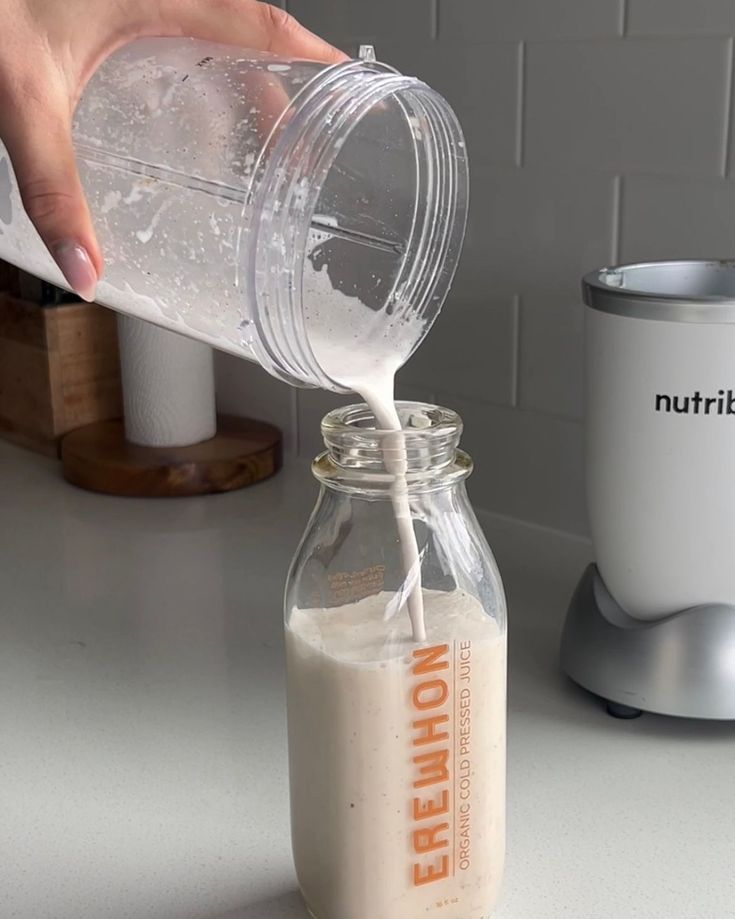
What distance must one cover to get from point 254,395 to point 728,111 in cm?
60

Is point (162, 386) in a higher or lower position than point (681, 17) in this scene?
lower

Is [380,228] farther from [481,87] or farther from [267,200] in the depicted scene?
[481,87]

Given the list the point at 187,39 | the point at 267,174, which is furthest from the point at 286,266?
the point at 187,39

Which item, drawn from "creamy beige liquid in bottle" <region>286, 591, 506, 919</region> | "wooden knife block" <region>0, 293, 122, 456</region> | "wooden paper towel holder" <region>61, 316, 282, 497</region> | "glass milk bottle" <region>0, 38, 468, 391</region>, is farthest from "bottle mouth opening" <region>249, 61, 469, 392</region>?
"wooden knife block" <region>0, 293, 122, 456</region>

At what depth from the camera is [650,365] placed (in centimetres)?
74

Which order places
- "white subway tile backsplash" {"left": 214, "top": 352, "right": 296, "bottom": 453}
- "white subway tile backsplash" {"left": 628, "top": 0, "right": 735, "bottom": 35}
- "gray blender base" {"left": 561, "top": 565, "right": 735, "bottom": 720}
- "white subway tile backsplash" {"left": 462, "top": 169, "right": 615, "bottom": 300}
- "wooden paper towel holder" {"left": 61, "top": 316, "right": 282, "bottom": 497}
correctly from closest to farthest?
"gray blender base" {"left": 561, "top": 565, "right": 735, "bottom": 720} < "white subway tile backsplash" {"left": 628, "top": 0, "right": 735, "bottom": 35} < "white subway tile backsplash" {"left": 462, "top": 169, "right": 615, "bottom": 300} < "wooden paper towel holder" {"left": 61, "top": 316, "right": 282, "bottom": 497} < "white subway tile backsplash" {"left": 214, "top": 352, "right": 296, "bottom": 453}

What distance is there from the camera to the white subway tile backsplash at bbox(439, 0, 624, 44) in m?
0.98

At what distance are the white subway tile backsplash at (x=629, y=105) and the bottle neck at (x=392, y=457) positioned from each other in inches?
18.3

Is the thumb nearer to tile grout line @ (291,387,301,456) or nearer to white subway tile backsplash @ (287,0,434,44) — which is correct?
white subway tile backsplash @ (287,0,434,44)

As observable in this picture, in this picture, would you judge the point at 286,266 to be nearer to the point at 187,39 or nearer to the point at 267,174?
the point at 267,174

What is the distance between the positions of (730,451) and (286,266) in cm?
31

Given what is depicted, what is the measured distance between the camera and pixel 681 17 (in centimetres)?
94

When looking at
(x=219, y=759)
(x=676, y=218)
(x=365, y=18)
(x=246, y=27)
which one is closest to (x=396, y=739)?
(x=219, y=759)

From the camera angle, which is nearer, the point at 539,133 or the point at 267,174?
the point at 267,174
